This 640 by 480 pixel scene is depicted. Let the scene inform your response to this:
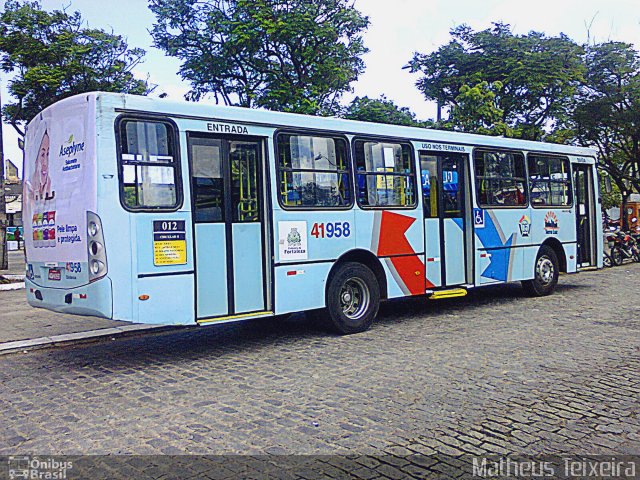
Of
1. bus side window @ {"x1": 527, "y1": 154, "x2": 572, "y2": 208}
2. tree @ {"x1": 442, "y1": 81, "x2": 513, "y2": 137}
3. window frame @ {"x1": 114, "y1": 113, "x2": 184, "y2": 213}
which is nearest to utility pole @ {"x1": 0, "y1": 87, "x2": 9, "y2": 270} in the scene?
window frame @ {"x1": 114, "y1": 113, "x2": 184, "y2": 213}

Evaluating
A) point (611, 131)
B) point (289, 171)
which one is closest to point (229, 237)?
point (289, 171)

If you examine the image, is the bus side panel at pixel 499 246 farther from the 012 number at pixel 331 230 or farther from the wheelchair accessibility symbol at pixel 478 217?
the 012 number at pixel 331 230

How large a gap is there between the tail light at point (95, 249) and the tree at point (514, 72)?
824 inches

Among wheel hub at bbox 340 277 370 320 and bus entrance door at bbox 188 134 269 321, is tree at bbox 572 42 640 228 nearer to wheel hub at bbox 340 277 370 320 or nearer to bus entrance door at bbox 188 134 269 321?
wheel hub at bbox 340 277 370 320

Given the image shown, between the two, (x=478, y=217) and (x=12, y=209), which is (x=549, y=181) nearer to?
(x=478, y=217)

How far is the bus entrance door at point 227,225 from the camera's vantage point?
742 cm

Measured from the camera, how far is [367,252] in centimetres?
912

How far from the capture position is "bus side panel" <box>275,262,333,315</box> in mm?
8016

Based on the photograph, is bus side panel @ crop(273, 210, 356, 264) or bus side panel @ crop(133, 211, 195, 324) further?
bus side panel @ crop(273, 210, 356, 264)

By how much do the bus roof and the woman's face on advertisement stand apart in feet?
3.76

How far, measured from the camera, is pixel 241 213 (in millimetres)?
7828

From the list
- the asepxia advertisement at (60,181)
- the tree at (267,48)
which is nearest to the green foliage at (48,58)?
the tree at (267,48)

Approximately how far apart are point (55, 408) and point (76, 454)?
133 centimetres

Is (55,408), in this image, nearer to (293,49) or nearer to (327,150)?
(327,150)
